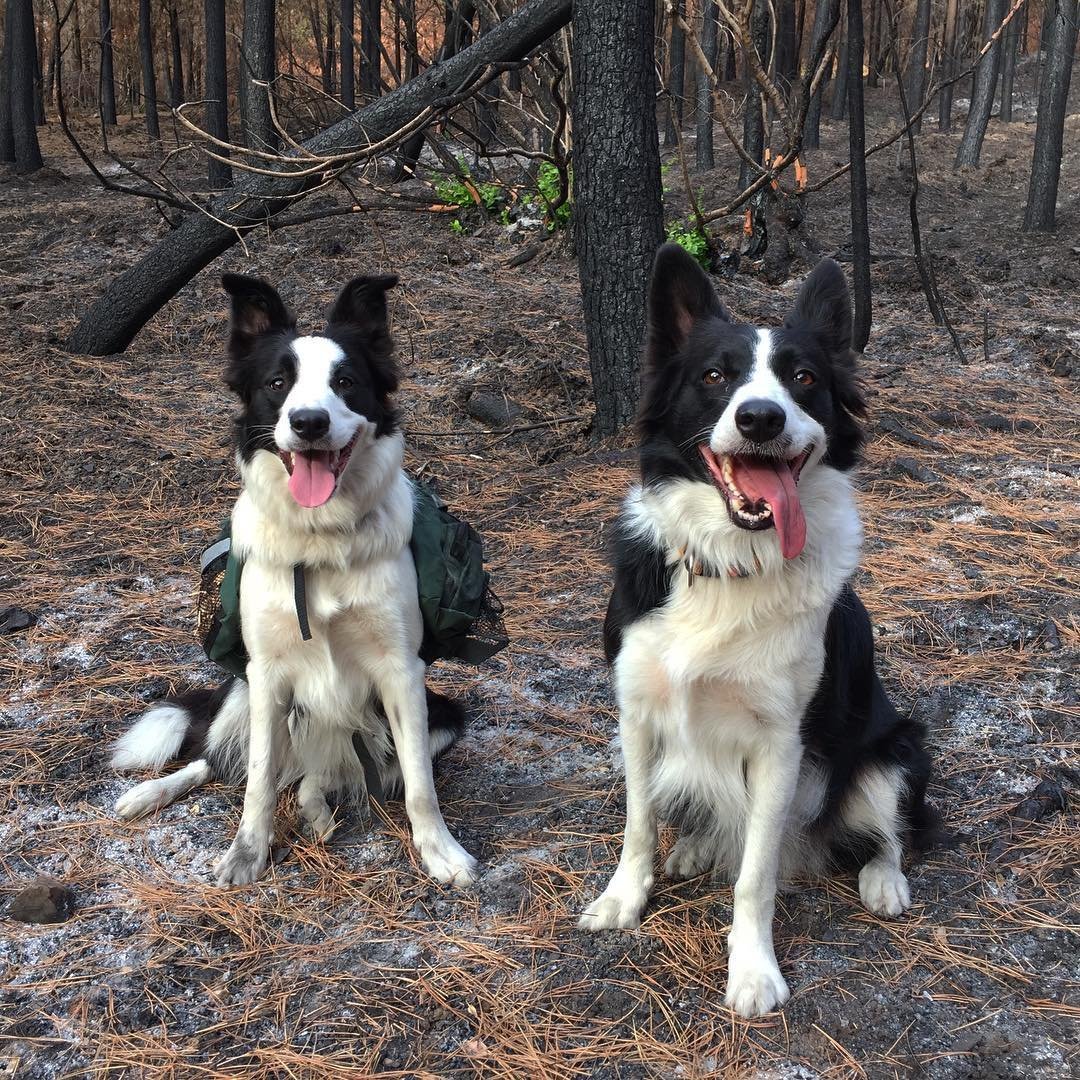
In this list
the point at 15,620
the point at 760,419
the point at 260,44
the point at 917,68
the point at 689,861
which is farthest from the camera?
the point at 917,68

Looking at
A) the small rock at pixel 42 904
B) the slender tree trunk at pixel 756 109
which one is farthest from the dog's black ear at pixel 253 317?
the slender tree trunk at pixel 756 109

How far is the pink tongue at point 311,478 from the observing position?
2.89 meters

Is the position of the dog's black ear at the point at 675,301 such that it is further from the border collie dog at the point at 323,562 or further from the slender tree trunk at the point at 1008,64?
the slender tree trunk at the point at 1008,64

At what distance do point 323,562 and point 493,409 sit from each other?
13.0 ft

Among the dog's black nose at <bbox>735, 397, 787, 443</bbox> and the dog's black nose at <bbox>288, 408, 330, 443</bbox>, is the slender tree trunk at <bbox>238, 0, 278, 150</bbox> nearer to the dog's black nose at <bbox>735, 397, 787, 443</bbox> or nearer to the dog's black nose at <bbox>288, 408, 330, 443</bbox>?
the dog's black nose at <bbox>288, 408, 330, 443</bbox>

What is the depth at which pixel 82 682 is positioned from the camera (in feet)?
13.2

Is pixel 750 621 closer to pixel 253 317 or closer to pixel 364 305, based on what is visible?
pixel 364 305

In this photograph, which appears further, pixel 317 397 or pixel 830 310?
pixel 317 397

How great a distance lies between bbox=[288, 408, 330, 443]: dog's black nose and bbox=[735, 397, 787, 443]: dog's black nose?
121cm

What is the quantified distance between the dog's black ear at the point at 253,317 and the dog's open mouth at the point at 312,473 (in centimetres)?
49

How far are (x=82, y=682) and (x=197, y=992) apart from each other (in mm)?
1859

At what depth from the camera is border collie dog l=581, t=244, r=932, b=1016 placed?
252 cm

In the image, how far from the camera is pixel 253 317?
10.5ft

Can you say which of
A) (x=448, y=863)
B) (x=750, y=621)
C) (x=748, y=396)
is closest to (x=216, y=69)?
(x=448, y=863)
